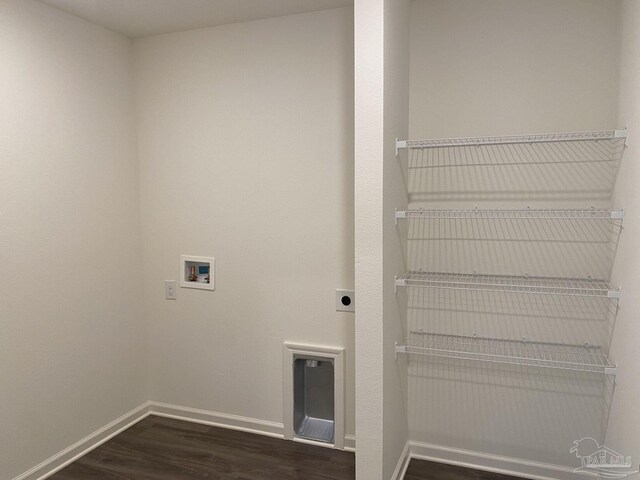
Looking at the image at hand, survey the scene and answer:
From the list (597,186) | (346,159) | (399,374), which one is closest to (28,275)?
(346,159)

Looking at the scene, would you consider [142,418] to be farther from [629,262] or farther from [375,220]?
[629,262]

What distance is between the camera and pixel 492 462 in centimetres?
265

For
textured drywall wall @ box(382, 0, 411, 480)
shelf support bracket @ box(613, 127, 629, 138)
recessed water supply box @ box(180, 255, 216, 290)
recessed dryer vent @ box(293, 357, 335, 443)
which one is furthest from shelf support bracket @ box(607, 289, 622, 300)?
recessed water supply box @ box(180, 255, 216, 290)

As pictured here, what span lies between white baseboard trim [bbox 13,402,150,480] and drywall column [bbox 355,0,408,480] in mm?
1675

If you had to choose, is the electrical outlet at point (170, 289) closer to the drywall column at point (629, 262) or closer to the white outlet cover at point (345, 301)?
the white outlet cover at point (345, 301)

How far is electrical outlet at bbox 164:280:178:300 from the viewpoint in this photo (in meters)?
3.26

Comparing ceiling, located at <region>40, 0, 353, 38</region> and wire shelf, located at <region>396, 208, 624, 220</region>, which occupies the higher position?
ceiling, located at <region>40, 0, 353, 38</region>

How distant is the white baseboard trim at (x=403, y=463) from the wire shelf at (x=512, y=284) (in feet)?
3.03

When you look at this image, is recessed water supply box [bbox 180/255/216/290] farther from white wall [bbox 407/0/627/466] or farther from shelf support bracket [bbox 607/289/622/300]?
shelf support bracket [bbox 607/289/622/300]

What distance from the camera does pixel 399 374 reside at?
2.57 m

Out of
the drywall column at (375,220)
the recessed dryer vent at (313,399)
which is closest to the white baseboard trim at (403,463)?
the drywall column at (375,220)

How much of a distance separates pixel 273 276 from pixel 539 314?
1.49 meters

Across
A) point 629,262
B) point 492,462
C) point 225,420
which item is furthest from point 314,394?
point 629,262

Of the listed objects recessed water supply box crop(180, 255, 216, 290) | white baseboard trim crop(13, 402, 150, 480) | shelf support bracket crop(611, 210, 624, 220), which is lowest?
white baseboard trim crop(13, 402, 150, 480)
